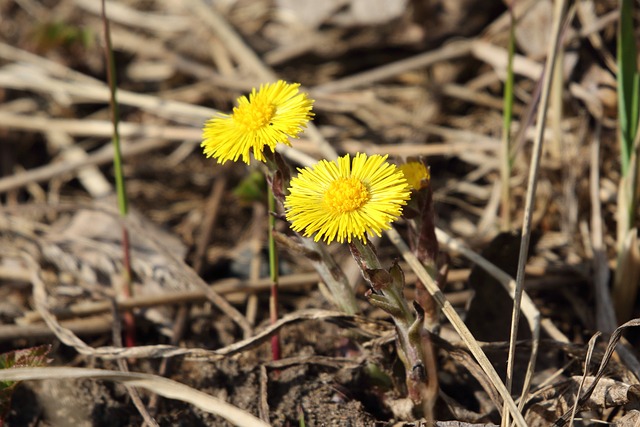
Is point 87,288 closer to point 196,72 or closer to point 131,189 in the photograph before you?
point 131,189

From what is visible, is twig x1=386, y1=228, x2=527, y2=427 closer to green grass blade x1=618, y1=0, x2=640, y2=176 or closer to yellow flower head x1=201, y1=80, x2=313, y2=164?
yellow flower head x1=201, y1=80, x2=313, y2=164

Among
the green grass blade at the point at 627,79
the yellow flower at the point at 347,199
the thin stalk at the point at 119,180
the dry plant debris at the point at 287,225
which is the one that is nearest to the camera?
the yellow flower at the point at 347,199

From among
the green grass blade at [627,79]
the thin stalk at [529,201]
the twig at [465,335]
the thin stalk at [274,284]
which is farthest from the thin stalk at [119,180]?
the green grass blade at [627,79]

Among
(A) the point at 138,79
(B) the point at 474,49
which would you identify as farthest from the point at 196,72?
(B) the point at 474,49

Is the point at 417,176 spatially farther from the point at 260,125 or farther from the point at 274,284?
the point at 274,284

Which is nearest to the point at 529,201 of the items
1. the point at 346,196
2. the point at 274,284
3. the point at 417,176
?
the point at 417,176

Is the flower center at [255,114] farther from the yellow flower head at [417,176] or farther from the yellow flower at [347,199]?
the yellow flower head at [417,176]
